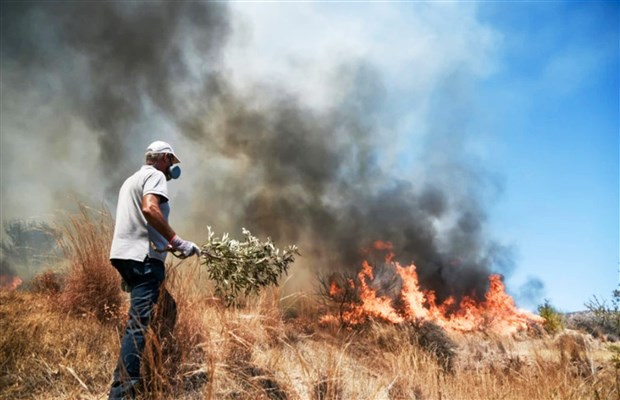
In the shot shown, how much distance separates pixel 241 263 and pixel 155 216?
108 cm

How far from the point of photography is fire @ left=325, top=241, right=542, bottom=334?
14.2 m

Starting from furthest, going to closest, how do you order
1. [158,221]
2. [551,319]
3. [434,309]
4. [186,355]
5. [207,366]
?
[434,309], [551,319], [186,355], [207,366], [158,221]

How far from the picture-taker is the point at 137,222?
Result: 3619mm

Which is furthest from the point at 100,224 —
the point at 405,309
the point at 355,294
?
the point at 405,309

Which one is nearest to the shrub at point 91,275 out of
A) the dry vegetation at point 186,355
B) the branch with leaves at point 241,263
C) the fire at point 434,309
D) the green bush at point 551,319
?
the dry vegetation at point 186,355

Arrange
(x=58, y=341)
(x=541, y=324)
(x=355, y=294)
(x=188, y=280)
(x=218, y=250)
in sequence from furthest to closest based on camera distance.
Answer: (x=541, y=324)
(x=355, y=294)
(x=188, y=280)
(x=58, y=341)
(x=218, y=250)

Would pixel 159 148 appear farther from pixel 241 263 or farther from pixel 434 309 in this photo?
pixel 434 309

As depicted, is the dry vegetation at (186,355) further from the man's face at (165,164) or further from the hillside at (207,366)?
the man's face at (165,164)

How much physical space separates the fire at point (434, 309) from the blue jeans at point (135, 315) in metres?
10.4

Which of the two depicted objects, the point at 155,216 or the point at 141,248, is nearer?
the point at 155,216

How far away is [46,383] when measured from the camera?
4168mm

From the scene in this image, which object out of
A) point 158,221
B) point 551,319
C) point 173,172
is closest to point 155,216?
point 158,221

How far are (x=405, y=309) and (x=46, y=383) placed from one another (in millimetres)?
14842

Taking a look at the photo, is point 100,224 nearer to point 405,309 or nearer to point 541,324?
point 405,309
